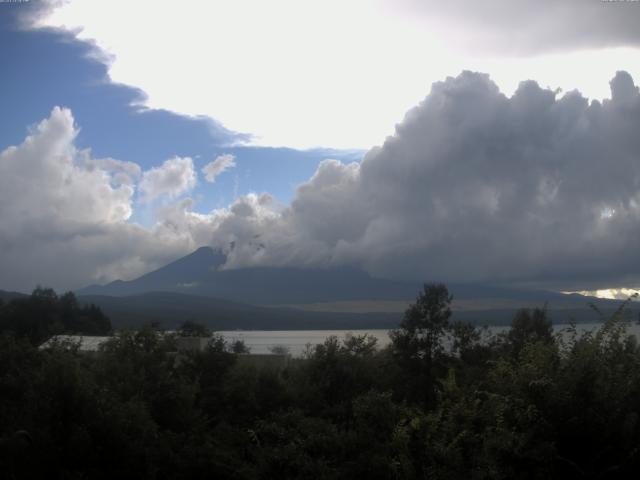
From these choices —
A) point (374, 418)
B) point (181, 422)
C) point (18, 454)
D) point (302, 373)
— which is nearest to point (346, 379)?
point (302, 373)

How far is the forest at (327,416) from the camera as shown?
12.8 m

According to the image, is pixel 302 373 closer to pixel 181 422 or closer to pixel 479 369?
pixel 181 422

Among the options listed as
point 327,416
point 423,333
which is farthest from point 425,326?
point 327,416

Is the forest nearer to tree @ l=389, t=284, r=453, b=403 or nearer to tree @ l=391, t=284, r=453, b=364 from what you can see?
tree @ l=389, t=284, r=453, b=403

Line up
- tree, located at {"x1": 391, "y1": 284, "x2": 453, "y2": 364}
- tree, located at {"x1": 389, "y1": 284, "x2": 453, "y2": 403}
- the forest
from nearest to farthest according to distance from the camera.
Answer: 1. the forest
2. tree, located at {"x1": 389, "y1": 284, "x2": 453, "y2": 403}
3. tree, located at {"x1": 391, "y1": 284, "x2": 453, "y2": 364}

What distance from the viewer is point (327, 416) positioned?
957 inches

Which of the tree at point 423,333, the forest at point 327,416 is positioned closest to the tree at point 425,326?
the tree at point 423,333

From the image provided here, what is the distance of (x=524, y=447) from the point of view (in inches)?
493

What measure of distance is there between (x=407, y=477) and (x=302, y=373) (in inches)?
567

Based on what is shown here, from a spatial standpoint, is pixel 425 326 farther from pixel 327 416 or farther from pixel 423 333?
pixel 327 416

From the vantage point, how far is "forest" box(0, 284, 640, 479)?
41.8 feet

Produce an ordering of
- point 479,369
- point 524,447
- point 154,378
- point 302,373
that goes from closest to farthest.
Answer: point 524,447 → point 154,378 → point 302,373 → point 479,369

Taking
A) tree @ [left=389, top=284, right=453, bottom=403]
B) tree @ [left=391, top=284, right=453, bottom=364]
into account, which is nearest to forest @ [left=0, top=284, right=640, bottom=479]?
tree @ [left=389, top=284, right=453, bottom=403]

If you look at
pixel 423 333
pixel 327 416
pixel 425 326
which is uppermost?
pixel 425 326
